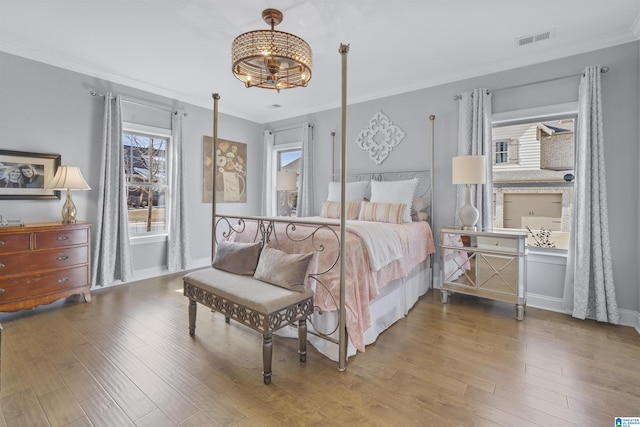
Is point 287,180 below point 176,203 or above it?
above

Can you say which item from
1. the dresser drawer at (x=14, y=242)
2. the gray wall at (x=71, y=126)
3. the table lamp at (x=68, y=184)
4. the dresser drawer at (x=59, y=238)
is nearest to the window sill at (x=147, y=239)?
the gray wall at (x=71, y=126)

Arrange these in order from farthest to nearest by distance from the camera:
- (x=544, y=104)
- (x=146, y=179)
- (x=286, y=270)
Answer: (x=146, y=179) < (x=544, y=104) < (x=286, y=270)

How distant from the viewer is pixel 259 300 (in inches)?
76.0

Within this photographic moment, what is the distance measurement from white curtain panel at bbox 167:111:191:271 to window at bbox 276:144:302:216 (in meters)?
1.82

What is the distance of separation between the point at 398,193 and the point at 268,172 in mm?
2934

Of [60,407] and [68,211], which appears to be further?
[68,211]

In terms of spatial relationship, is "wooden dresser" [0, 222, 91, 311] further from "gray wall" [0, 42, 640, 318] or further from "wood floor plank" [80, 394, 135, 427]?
"wood floor plank" [80, 394, 135, 427]

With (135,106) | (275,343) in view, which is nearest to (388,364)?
(275,343)

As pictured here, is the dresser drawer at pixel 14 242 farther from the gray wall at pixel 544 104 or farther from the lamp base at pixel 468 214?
the lamp base at pixel 468 214

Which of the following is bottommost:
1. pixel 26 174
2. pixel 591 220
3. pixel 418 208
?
pixel 591 220

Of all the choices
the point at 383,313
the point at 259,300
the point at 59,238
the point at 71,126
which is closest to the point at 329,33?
the point at 259,300

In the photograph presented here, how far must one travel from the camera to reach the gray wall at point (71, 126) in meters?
3.24

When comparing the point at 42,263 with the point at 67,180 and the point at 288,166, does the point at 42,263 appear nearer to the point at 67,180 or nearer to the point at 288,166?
the point at 67,180

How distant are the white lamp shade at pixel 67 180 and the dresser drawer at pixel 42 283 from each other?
2.85ft
